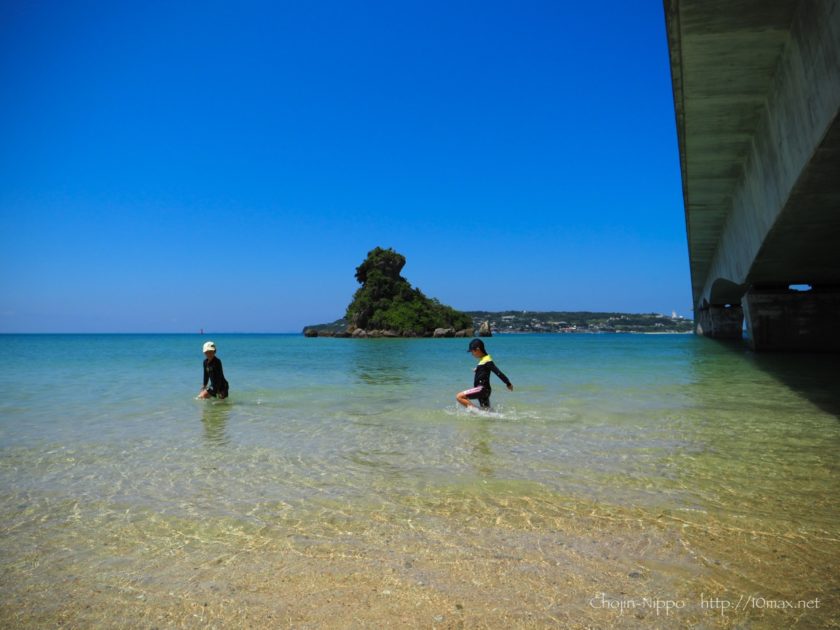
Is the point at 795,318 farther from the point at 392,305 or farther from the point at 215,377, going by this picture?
the point at 392,305

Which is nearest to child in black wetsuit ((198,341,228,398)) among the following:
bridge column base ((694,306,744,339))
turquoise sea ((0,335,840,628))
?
turquoise sea ((0,335,840,628))

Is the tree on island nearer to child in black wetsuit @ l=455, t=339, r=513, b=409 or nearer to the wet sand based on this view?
child in black wetsuit @ l=455, t=339, r=513, b=409

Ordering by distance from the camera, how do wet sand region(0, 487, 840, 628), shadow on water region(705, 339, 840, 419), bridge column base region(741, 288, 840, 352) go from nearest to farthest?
wet sand region(0, 487, 840, 628) → shadow on water region(705, 339, 840, 419) → bridge column base region(741, 288, 840, 352)

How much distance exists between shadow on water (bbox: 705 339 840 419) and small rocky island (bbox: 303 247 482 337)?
260 ft

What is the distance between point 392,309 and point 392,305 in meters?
1.18

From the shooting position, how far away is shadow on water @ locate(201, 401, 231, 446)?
8219 mm

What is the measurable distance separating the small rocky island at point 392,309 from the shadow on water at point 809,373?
7935 cm

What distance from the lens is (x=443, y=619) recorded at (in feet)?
9.71

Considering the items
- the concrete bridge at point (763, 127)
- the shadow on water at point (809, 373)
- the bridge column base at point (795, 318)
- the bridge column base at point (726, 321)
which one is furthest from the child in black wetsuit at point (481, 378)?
the bridge column base at point (726, 321)

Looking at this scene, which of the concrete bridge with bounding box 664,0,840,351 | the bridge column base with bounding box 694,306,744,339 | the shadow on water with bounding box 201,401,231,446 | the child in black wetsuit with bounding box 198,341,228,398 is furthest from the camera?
the bridge column base with bounding box 694,306,744,339

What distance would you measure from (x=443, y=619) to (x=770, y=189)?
14261mm

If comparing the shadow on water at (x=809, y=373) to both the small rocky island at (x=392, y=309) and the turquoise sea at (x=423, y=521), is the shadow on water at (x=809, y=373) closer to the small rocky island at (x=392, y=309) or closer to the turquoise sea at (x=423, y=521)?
the turquoise sea at (x=423, y=521)

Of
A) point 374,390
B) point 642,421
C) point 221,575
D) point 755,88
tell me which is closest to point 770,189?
point 755,88

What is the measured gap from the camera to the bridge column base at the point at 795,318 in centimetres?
2572
